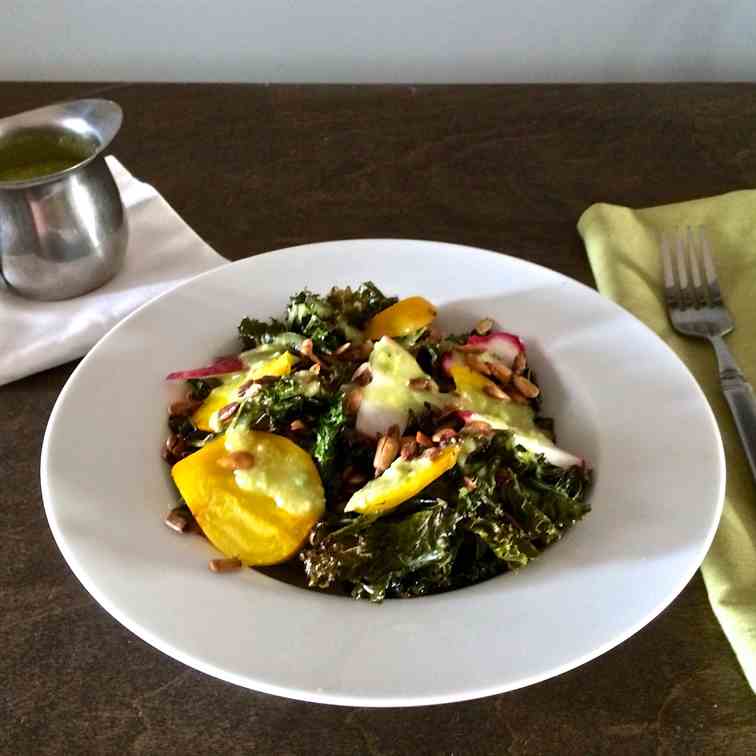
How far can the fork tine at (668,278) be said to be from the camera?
145cm

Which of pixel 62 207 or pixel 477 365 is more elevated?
pixel 62 207

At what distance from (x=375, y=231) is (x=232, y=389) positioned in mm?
595

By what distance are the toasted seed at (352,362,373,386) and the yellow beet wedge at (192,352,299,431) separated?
9 centimetres

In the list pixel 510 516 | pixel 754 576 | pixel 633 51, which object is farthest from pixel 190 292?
pixel 633 51

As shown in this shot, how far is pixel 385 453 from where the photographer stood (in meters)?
1.03

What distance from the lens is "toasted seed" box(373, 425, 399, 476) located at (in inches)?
40.2

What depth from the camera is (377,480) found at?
100cm

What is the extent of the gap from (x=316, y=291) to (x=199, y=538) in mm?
495

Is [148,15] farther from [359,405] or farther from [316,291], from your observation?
[359,405]

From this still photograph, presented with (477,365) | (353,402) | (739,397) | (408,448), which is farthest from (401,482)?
(739,397)

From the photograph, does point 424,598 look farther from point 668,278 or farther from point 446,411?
point 668,278

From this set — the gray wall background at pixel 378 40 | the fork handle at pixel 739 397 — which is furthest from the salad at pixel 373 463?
the gray wall background at pixel 378 40

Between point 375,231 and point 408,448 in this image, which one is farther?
point 375,231

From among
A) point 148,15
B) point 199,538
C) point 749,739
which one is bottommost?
point 749,739
